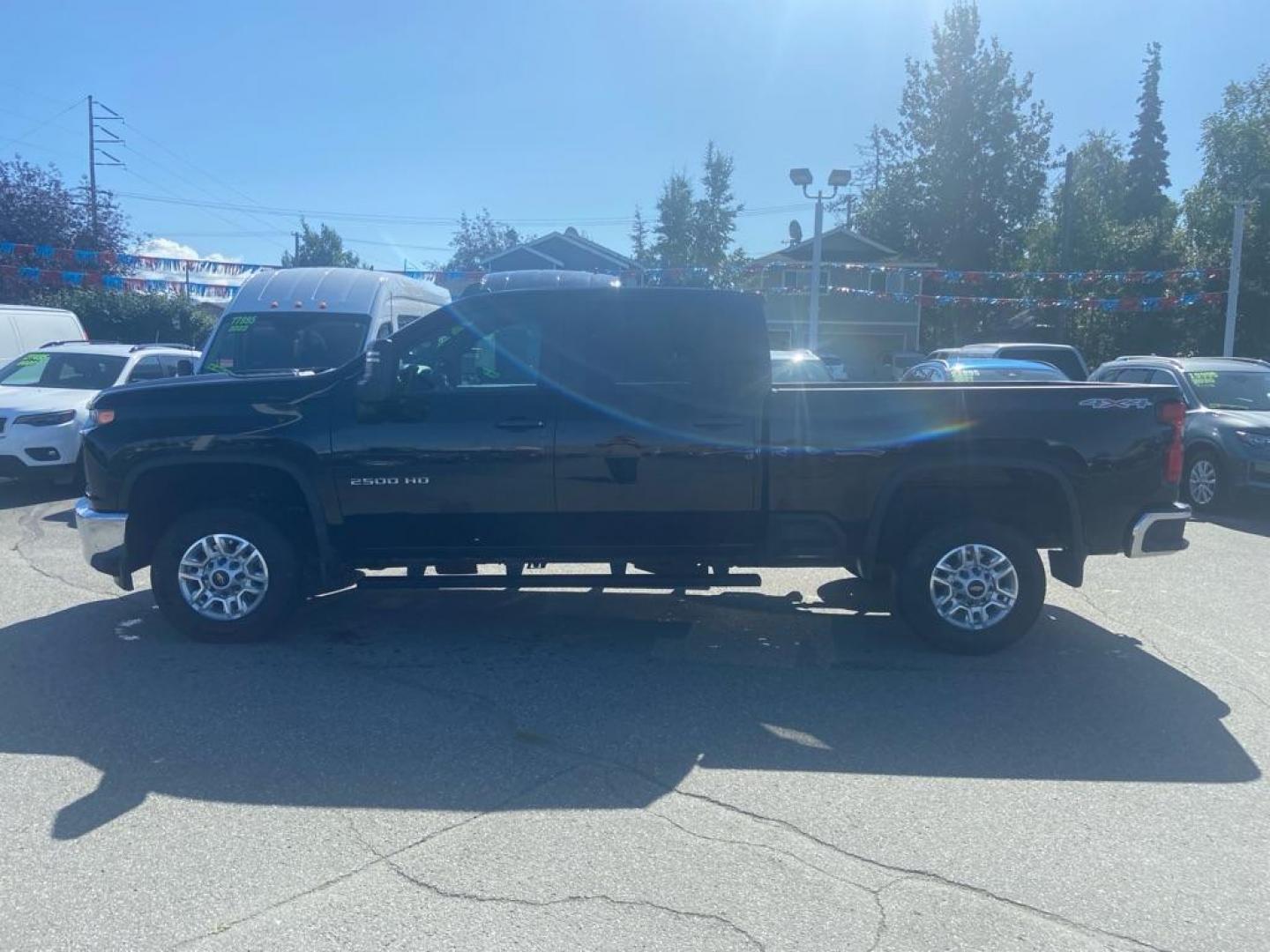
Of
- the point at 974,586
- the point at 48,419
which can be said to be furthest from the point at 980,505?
the point at 48,419

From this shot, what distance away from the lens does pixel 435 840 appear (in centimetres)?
409

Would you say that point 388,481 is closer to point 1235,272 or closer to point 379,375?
point 379,375

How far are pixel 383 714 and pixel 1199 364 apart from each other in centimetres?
1185

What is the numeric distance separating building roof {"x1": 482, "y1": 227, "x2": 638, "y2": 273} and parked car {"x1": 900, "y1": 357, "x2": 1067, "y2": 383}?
16814 mm

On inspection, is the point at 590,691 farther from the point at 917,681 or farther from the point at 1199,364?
the point at 1199,364

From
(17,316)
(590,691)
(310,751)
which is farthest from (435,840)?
(17,316)

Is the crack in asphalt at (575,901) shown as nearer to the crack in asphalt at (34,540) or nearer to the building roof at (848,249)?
the crack in asphalt at (34,540)

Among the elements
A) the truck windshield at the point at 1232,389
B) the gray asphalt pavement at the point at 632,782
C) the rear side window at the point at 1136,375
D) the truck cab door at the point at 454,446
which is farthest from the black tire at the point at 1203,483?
the truck cab door at the point at 454,446

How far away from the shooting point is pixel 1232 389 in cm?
1286

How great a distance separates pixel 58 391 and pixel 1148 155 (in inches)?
2186

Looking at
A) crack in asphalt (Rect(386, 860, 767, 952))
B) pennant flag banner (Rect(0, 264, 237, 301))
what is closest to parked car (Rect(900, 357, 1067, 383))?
crack in asphalt (Rect(386, 860, 767, 952))

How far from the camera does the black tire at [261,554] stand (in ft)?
21.0

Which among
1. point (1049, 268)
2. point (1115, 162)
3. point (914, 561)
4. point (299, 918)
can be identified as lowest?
point (299, 918)

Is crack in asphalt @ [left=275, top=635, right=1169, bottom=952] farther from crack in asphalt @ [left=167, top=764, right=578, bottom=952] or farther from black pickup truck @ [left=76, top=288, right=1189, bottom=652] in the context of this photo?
black pickup truck @ [left=76, top=288, right=1189, bottom=652]
